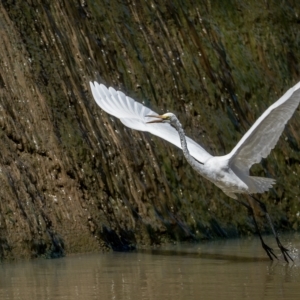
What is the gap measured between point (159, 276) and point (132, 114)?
3277 millimetres

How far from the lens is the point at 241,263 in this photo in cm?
1306

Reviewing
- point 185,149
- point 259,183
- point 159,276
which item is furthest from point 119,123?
point 159,276

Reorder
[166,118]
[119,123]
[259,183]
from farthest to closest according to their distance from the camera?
[119,123] → [259,183] → [166,118]

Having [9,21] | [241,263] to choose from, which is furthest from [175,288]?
[9,21]

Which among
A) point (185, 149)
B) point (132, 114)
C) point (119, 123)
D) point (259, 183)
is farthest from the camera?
point (119, 123)

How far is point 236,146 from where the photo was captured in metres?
13.7

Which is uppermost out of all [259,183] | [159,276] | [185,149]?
[185,149]

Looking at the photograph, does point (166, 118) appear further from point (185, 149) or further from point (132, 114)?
point (132, 114)

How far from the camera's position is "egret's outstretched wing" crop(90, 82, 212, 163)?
14359 mm

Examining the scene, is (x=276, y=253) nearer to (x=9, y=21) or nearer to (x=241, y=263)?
(x=241, y=263)

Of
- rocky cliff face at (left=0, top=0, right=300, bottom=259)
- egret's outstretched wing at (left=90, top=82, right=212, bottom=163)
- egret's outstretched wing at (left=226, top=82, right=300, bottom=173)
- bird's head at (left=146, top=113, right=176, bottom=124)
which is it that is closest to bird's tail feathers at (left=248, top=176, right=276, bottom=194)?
egret's outstretched wing at (left=226, top=82, right=300, bottom=173)

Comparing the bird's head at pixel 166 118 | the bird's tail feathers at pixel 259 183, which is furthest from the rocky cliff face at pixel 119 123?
the bird's tail feathers at pixel 259 183

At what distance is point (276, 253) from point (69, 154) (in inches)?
111

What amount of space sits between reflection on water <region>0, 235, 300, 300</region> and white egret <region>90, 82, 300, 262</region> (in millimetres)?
783
